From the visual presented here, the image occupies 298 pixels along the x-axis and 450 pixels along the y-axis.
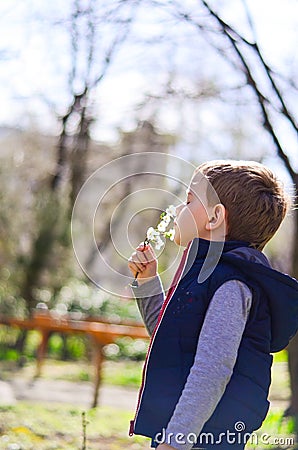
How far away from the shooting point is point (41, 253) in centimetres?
1330

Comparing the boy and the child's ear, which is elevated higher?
the child's ear

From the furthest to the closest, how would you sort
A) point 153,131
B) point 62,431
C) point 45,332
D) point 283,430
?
point 153,131 → point 45,332 → point 62,431 → point 283,430

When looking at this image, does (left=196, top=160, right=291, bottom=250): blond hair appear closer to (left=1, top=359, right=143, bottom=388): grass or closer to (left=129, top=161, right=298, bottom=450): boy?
(left=129, top=161, right=298, bottom=450): boy

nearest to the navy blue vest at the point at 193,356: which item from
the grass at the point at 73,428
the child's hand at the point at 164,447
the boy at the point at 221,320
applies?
the boy at the point at 221,320

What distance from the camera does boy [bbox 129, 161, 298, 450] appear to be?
190 centimetres

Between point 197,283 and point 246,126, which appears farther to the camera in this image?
Result: point 246,126

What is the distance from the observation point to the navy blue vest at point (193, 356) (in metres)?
1.98

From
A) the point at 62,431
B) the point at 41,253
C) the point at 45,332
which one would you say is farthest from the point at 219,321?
the point at 41,253

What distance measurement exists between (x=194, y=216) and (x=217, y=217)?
0.07 metres

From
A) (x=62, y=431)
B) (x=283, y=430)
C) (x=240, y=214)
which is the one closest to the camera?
(x=240, y=214)

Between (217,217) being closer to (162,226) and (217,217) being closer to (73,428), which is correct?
(162,226)

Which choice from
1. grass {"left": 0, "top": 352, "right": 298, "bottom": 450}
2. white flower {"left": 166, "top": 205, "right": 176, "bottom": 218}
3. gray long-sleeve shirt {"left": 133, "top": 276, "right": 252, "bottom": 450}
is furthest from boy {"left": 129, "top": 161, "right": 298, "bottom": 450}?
grass {"left": 0, "top": 352, "right": 298, "bottom": 450}

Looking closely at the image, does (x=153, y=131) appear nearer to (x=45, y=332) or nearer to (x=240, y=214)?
(x=45, y=332)

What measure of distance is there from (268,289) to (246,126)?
9792 mm
